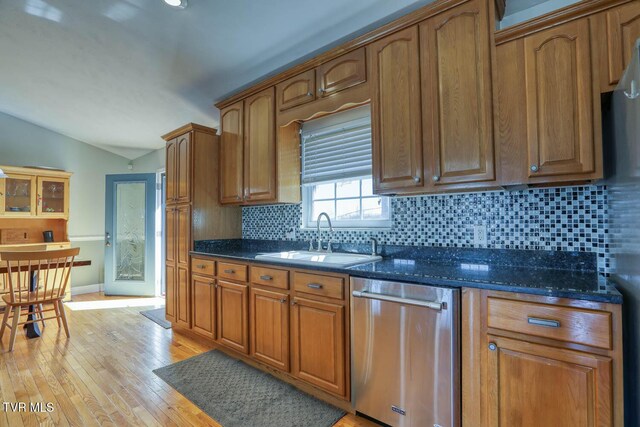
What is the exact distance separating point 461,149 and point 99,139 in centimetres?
552

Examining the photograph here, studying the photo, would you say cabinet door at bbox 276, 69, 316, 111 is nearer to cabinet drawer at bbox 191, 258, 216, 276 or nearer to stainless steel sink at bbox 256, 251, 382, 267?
stainless steel sink at bbox 256, 251, 382, 267

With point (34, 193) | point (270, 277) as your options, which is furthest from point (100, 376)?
point (34, 193)

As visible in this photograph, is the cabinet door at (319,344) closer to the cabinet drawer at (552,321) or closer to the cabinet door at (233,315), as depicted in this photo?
the cabinet door at (233,315)

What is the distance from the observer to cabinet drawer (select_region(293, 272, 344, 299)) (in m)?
1.88

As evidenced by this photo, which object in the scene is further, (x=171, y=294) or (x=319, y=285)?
(x=171, y=294)

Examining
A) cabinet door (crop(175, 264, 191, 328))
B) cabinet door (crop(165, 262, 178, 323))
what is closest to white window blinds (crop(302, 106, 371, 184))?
cabinet door (crop(175, 264, 191, 328))

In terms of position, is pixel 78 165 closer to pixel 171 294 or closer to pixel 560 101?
pixel 171 294

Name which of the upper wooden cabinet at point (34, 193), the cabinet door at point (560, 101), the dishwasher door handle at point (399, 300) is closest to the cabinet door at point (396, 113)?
the cabinet door at point (560, 101)

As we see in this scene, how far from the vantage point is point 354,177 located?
264 centimetres

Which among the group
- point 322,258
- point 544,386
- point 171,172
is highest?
point 171,172

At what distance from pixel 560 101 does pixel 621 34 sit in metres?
0.33

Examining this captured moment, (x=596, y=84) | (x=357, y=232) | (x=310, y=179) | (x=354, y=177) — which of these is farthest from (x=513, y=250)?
(x=310, y=179)

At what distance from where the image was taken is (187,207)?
3102 millimetres

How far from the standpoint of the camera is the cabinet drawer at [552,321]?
115 cm
